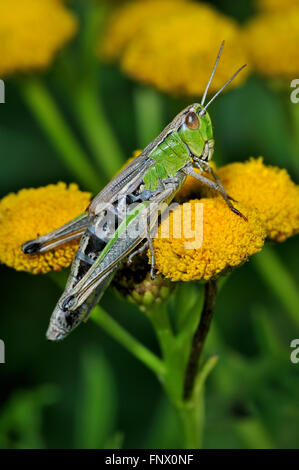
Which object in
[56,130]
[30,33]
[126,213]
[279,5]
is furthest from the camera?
[279,5]

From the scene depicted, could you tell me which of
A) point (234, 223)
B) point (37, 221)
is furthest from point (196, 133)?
point (37, 221)

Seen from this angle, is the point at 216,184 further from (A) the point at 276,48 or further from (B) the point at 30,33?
(B) the point at 30,33

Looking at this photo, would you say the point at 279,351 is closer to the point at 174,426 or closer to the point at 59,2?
the point at 174,426

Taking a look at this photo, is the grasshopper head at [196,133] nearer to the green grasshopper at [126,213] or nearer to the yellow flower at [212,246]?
the green grasshopper at [126,213]

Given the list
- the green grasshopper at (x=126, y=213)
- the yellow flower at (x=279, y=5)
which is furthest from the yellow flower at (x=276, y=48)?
the green grasshopper at (x=126, y=213)

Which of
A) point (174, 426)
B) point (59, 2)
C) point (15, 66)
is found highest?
point (59, 2)
